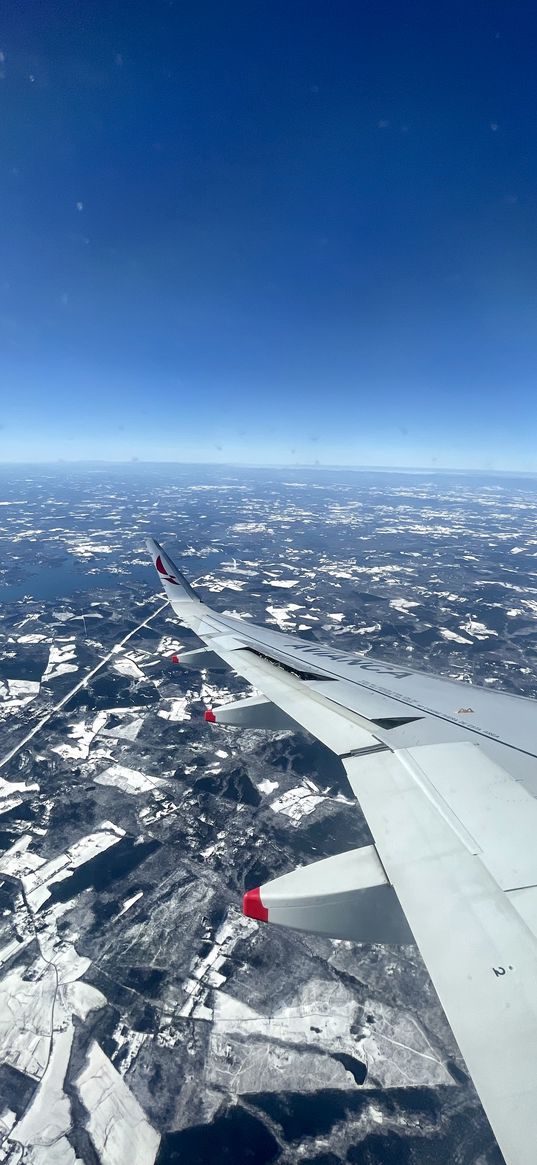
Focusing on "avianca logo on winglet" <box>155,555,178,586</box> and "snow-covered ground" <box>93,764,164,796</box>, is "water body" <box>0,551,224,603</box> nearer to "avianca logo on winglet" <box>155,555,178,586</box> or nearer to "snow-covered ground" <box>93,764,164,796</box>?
"snow-covered ground" <box>93,764,164,796</box>

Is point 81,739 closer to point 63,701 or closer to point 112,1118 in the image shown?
point 63,701

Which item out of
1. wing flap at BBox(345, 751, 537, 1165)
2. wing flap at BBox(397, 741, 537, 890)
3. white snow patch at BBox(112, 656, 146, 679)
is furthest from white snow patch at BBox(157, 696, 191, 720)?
wing flap at BBox(345, 751, 537, 1165)

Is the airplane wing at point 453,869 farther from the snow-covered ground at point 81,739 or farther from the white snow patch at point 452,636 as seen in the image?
the white snow patch at point 452,636

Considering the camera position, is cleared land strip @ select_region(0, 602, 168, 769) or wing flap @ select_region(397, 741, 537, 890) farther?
cleared land strip @ select_region(0, 602, 168, 769)

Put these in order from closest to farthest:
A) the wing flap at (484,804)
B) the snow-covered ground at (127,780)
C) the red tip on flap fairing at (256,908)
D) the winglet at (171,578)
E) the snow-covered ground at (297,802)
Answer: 1. the wing flap at (484,804)
2. the red tip on flap fairing at (256,908)
3. the winglet at (171,578)
4. the snow-covered ground at (297,802)
5. the snow-covered ground at (127,780)

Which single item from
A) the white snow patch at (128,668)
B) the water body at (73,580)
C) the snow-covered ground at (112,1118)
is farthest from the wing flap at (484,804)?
the water body at (73,580)

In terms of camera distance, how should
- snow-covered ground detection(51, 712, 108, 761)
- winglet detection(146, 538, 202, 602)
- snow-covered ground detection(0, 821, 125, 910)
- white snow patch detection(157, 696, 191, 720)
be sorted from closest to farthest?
winglet detection(146, 538, 202, 602)
snow-covered ground detection(0, 821, 125, 910)
snow-covered ground detection(51, 712, 108, 761)
white snow patch detection(157, 696, 191, 720)
